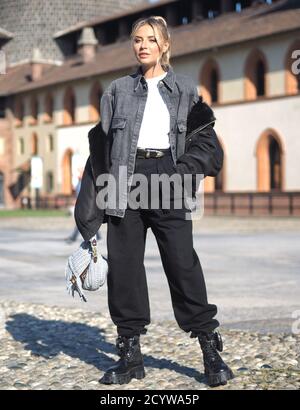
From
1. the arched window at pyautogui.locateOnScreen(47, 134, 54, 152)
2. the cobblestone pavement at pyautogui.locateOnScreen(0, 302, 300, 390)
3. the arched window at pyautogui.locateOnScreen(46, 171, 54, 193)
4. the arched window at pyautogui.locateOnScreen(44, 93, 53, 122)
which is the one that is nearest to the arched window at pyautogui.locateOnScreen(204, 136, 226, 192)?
the arched window at pyautogui.locateOnScreen(46, 171, 54, 193)

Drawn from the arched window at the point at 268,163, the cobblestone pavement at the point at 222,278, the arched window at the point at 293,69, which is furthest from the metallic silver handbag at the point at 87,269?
the arched window at the point at 268,163

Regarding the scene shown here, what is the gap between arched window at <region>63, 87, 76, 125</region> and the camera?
45156mm

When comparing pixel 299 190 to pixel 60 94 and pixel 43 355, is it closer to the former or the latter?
pixel 60 94

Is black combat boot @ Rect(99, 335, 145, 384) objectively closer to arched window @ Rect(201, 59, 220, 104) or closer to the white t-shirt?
the white t-shirt

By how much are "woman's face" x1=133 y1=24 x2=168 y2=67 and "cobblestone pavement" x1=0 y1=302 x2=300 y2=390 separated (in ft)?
5.88

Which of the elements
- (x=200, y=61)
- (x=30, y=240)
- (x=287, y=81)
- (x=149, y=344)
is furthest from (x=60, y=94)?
(x=149, y=344)

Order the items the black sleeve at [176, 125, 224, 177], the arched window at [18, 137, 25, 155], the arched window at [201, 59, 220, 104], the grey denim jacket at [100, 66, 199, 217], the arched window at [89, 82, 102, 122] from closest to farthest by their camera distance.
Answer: the black sleeve at [176, 125, 224, 177]
the grey denim jacket at [100, 66, 199, 217]
the arched window at [201, 59, 220, 104]
the arched window at [89, 82, 102, 122]
the arched window at [18, 137, 25, 155]

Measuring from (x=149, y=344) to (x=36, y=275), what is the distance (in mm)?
4895

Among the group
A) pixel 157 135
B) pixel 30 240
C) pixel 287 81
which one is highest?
pixel 287 81

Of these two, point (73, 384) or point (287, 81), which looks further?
point (287, 81)

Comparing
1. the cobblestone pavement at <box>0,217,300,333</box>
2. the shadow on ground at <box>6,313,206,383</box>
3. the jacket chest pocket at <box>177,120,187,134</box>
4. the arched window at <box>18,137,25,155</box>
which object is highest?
the arched window at <box>18,137,25,155</box>

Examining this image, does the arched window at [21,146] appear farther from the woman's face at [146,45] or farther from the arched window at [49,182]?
the woman's face at [146,45]

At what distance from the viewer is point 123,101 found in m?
4.10

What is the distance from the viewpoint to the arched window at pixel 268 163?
106ft
